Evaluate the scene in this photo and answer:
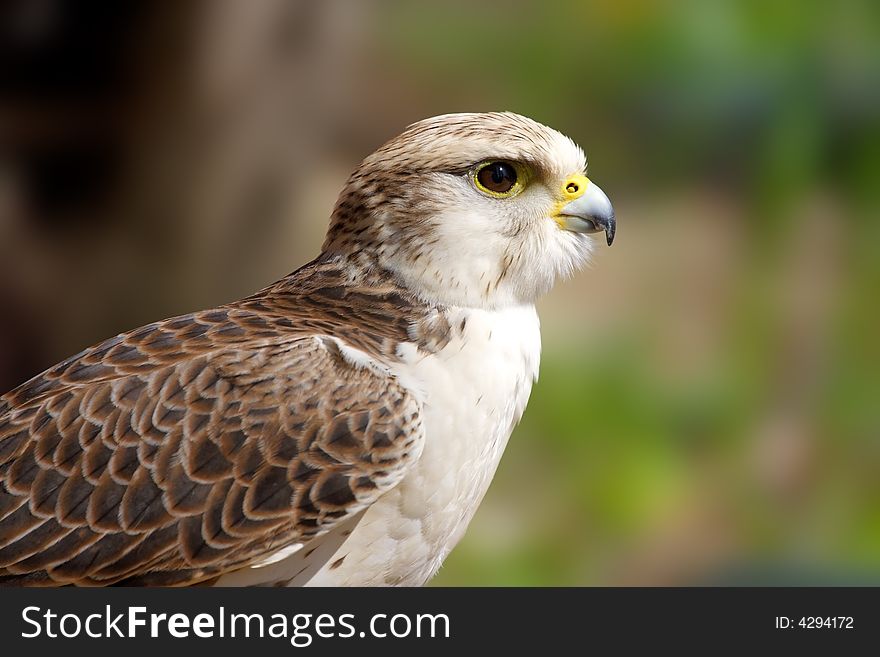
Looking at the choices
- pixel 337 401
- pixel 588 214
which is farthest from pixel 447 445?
pixel 588 214

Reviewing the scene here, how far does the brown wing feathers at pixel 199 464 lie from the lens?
1.72 m

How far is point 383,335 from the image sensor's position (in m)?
1.91

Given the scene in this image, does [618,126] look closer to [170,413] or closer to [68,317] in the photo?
[68,317]

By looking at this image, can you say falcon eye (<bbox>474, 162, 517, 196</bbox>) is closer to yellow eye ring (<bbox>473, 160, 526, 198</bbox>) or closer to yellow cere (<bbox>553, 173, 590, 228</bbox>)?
yellow eye ring (<bbox>473, 160, 526, 198</bbox>)

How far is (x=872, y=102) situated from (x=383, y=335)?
4.73 metres

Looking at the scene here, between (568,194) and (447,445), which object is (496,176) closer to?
(568,194)

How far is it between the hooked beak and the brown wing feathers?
1.61 ft

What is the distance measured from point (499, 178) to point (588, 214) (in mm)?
186

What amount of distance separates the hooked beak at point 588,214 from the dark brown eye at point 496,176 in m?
0.12

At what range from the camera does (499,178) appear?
199 cm

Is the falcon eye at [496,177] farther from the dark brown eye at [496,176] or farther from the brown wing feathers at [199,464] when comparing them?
the brown wing feathers at [199,464]

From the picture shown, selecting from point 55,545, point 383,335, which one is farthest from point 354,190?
point 55,545

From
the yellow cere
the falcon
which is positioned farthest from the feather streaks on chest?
the yellow cere

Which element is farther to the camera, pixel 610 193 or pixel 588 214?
pixel 610 193
